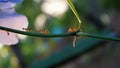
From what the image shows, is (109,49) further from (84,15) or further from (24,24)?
(24,24)

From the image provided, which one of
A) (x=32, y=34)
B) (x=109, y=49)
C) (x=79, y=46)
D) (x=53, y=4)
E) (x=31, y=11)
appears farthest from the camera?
(x=53, y=4)

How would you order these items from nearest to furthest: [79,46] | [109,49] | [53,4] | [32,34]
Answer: [32,34] < [79,46] < [109,49] < [53,4]

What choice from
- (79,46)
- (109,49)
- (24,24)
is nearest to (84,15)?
(109,49)

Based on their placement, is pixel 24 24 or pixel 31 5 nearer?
pixel 24 24

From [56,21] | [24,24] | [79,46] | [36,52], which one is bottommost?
[36,52]

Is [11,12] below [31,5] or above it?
above

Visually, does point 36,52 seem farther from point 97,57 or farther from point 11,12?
point 11,12
